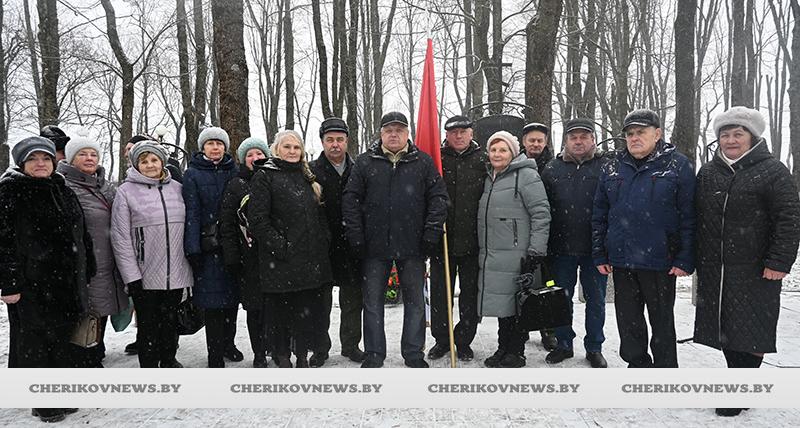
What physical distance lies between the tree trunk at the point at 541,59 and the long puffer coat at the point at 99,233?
17.6 ft

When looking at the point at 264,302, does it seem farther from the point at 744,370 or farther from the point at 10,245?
the point at 744,370

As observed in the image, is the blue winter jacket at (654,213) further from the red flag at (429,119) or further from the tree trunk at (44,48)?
the tree trunk at (44,48)

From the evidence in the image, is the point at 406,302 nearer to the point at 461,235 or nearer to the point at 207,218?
the point at 461,235

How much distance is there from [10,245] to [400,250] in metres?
2.69

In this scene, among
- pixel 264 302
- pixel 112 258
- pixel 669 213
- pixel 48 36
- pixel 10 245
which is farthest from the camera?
pixel 48 36

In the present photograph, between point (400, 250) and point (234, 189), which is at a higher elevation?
point (234, 189)

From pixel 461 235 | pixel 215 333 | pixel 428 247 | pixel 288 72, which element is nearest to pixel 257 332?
pixel 215 333

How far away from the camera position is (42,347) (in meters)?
3.70

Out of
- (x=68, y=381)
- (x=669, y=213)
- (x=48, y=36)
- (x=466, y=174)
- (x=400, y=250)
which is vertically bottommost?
(x=68, y=381)

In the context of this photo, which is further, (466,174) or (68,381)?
(466,174)

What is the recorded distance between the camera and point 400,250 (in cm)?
440

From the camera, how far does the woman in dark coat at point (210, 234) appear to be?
4.30 meters

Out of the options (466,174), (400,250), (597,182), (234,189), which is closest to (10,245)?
(234,189)

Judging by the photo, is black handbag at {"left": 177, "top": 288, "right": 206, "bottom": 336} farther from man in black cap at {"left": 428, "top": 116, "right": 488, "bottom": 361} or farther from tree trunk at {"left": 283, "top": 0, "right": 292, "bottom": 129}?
tree trunk at {"left": 283, "top": 0, "right": 292, "bottom": 129}
